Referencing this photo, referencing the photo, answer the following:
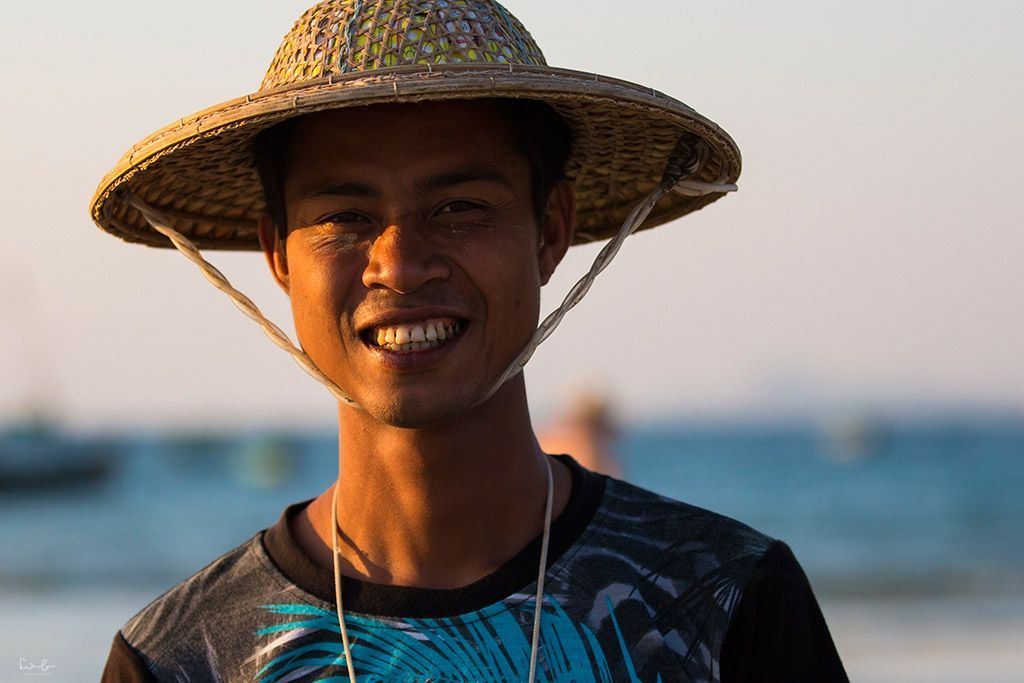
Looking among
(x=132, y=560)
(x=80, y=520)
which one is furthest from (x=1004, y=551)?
(x=80, y=520)

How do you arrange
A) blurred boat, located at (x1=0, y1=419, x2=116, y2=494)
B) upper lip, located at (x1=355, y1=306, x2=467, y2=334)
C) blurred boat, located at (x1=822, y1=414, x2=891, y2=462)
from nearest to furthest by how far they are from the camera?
upper lip, located at (x1=355, y1=306, x2=467, y2=334), blurred boat, located at (x1=0, y1=419, x2=116, y2=494), blurred boat, located at (x1=822, y1=414, x2=891, y2=462)

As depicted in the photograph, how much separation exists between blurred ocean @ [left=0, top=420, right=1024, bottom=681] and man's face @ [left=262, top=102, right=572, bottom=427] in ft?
22.8

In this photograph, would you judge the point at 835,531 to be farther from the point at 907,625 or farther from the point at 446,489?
the point at 446,489

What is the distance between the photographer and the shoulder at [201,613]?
2.49 meters

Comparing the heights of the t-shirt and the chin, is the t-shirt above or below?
below

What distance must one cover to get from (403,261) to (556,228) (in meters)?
0.45

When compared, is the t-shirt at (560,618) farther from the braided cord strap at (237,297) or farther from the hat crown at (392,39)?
the hat crown at (392,39)

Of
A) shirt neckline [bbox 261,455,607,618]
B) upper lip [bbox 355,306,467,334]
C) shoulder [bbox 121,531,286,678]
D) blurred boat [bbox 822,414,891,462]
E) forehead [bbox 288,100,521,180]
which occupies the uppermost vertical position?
forehead [bbox 288,100,521,180]

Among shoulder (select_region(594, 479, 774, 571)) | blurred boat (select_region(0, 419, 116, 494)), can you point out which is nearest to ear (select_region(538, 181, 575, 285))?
Answer: shoulder (select_region(594, 479, 774, 571))

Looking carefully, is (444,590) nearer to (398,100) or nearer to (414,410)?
(414,410)

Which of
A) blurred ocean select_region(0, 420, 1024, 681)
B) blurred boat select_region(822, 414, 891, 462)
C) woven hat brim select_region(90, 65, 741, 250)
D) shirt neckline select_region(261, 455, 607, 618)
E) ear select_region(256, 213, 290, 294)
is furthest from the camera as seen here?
blurred boat select_region(822, 414, 891, 462)

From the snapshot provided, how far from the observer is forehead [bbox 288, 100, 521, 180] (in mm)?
2352

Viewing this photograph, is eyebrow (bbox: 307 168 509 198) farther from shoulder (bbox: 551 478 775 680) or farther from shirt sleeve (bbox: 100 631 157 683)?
shirt sleeve (bbox: 100 631 157 683)

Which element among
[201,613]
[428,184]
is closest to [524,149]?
[428,184]
